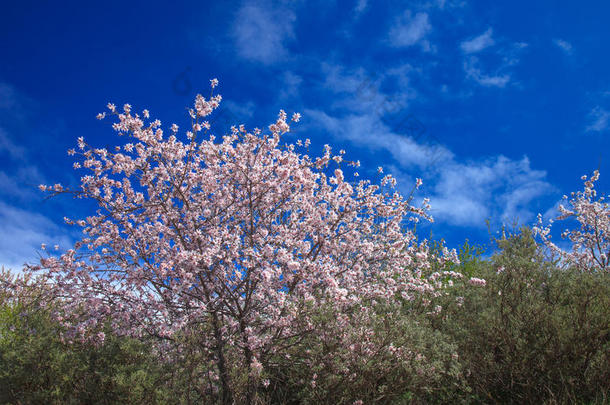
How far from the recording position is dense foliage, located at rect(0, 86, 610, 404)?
7.05 m

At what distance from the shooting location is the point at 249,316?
794cm

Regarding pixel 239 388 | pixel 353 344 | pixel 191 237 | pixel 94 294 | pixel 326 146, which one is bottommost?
pixel 239 388

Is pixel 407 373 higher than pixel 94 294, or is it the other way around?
pixel 94 294

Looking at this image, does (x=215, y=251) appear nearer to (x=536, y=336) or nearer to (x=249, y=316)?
(x=249, y=316)

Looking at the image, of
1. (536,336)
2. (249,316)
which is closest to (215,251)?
(249,316)

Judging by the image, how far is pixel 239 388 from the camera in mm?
7258

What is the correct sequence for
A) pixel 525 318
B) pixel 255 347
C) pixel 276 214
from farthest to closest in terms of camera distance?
pixel 276 214, pixel 525 318, pixel 255 347

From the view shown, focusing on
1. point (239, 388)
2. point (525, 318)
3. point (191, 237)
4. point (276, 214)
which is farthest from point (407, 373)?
point (191, 237)

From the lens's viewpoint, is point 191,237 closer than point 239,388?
No

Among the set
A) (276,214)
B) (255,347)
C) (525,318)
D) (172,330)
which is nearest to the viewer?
(172,330)

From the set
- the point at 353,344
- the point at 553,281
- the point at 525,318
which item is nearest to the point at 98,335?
the point at 353,344

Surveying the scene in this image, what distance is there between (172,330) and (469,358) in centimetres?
594

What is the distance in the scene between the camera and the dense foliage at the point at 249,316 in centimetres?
705

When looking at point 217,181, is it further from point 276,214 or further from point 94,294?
point 94,294
